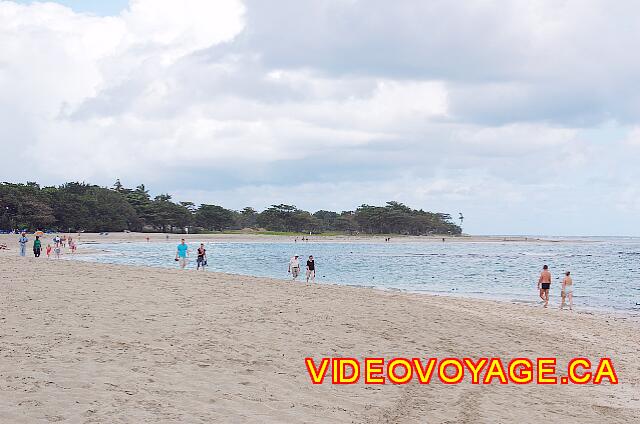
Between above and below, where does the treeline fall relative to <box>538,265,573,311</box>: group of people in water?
above

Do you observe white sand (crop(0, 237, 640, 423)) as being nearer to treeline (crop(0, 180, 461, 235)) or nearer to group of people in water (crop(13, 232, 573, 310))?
group of people in water (crop(13, 232, 573, 310))

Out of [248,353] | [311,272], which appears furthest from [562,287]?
[248,353]

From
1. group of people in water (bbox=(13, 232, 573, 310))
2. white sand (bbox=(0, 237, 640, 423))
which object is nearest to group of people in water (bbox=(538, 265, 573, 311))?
group of people in water (bbox=(13, 232, 573, 310))

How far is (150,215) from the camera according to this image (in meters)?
126

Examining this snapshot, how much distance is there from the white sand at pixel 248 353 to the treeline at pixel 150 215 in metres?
83.7

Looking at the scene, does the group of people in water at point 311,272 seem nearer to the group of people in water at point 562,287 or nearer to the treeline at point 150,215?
the group of people in water at point 562,287

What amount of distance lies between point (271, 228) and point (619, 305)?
138 metres

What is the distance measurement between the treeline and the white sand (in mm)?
83726

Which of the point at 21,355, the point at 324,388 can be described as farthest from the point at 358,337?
the point at 21,355

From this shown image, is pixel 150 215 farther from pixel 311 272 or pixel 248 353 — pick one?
pixel 248 353

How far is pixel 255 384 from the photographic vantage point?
325 inches

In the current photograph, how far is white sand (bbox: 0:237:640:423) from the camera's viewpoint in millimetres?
7141

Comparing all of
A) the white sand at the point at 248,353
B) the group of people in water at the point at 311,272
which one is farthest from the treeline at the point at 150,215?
the white sand at the point at 248,353

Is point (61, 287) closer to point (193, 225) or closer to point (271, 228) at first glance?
point (193, 225)
